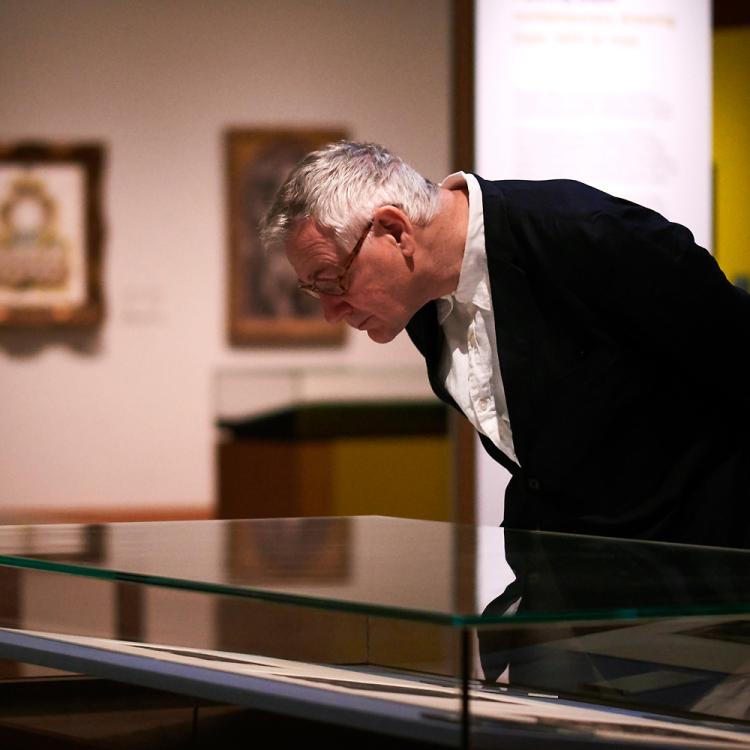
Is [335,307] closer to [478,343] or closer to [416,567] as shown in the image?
[478,343]

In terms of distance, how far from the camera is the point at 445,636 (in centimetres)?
155

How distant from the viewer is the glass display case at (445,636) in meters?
1.32

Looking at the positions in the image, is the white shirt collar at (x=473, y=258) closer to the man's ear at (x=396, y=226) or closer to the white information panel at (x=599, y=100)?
the man's ear at (x=396, y=226)

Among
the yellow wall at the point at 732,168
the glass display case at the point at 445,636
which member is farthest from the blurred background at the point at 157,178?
the glass display case at the point at 445,636

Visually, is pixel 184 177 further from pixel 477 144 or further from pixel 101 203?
pixel 477 144

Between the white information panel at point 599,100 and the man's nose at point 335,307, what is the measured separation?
209 centimetres

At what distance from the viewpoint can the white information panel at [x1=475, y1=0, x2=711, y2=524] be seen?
4555 mm

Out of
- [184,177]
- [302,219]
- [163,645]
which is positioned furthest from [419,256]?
[184,177]

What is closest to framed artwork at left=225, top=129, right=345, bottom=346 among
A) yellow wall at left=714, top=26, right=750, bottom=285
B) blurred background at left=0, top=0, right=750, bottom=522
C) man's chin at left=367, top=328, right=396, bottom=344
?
blurred background at left=0, top=0, right=750, bottom=522

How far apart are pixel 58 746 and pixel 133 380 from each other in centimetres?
747

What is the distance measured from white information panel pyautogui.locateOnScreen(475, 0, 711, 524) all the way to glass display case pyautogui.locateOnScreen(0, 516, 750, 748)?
2.70m

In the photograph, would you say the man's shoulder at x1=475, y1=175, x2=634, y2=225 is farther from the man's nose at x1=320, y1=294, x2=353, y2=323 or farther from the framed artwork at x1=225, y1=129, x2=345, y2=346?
the framed artwork at x1=225, y1=129, x2=345, y2=346

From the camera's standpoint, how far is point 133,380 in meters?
9.00

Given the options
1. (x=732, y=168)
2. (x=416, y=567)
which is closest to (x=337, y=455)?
(x=732, y=168)
